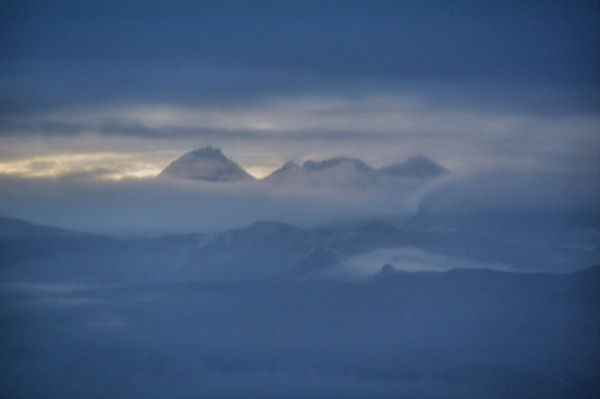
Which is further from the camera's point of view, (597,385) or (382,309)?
(382,309)

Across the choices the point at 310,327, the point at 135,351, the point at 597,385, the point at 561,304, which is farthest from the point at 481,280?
the point at 135,351

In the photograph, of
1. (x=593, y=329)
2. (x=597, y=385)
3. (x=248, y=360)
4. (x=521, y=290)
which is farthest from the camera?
(x=248, y=360)

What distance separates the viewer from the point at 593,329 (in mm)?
12273

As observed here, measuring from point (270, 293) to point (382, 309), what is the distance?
334cm

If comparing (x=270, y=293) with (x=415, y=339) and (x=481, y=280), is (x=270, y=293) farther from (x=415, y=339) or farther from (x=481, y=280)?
(x=481, y=280)

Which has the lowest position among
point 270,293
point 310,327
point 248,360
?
point 248,360

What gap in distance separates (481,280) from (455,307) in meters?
0.96

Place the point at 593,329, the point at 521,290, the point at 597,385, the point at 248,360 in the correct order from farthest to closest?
the point at 248,360
the point at 521,290
the point at 593,329
the point at 597,385

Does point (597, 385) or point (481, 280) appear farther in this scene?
point (481, 280)

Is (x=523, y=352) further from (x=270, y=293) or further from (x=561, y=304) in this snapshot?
(x=270, y=293)

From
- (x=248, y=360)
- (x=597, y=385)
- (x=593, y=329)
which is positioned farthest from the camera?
(x=248, y=360)

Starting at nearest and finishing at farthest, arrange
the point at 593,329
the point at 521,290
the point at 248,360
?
the point at 593,329, the point at 521,290, the point at 248,360

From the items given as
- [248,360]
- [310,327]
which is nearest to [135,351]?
[248,360]

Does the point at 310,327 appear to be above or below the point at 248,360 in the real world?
above
